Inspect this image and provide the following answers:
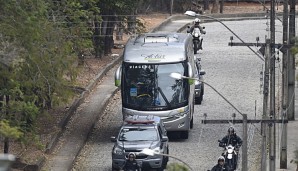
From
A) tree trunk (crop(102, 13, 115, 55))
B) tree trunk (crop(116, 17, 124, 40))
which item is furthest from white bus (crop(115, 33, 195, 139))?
tree trunk (crop(116, 17, 124, 40))

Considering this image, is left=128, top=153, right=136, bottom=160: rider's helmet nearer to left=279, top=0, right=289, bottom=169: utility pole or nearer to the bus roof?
left=279, top=0, right=289, bottom=169: utility pole

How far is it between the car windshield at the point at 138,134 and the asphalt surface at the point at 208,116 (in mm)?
1381

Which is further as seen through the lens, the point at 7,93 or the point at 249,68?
the point at 249,68

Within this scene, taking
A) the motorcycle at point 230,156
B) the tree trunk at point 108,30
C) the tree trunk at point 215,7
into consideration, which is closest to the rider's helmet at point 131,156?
the motorcycle at point 230,156

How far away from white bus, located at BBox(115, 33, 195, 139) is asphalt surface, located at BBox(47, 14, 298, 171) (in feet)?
3.28

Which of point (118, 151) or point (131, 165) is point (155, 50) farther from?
point (131, 165)

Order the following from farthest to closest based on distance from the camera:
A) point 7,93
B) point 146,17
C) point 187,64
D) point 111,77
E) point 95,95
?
point 146,17 → point 111,77 → point 95,95 → point 187,64 → point 7,93

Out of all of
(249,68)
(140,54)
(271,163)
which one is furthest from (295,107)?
(271,163)

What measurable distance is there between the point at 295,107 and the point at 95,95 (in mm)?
8416

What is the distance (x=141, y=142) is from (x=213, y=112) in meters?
9.26

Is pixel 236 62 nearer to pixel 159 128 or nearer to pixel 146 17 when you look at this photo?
pixel 146 17

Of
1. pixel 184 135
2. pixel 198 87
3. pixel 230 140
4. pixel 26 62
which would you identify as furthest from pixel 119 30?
pixel 26 62

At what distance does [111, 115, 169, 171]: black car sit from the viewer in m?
25.7

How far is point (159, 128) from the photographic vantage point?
88.7ft
